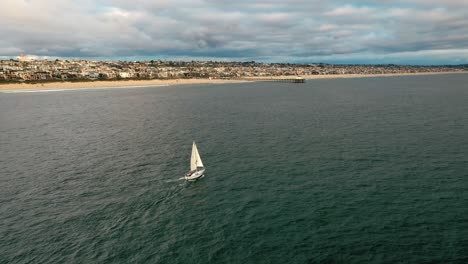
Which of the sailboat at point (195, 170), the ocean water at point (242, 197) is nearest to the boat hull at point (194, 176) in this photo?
the sailboat at point (195, 170)

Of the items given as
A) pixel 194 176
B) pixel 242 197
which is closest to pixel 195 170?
pixel 194 176

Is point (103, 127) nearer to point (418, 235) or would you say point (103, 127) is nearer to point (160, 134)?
point (160, 134)

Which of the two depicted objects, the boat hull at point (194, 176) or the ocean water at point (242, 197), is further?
the boat hull at point (194, 176)

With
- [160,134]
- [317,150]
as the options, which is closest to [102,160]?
[160,134]

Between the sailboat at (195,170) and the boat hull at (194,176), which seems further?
the sailboat at (195,170)

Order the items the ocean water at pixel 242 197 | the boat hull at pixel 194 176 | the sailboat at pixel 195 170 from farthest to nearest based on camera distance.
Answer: the sailboat at pixel 195 170 → the boat hull at pixel 194 176 → the ocean water at pixel 242 197

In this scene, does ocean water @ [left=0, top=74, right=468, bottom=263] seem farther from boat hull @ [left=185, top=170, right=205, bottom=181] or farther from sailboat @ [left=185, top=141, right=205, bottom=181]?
sailboat @ [left=185, top=141, right=205, bottom=181]

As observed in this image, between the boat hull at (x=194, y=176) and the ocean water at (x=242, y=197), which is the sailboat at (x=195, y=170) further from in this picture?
the ocean water at (x=242, y=197)

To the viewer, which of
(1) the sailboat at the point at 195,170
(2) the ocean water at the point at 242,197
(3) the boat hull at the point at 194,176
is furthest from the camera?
(1) the sailboat at the point at 195,170
